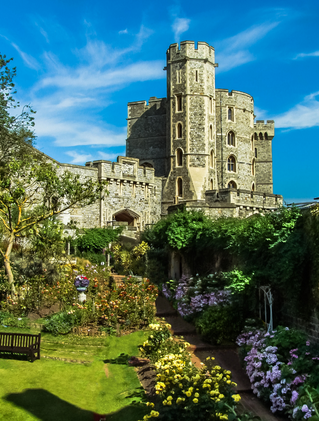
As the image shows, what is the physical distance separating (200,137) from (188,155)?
160 cm

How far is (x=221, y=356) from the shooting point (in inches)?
395

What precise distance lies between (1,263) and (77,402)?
9246mm

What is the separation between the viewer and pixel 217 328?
1069 centimetres

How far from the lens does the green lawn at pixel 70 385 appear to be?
23.4 ft

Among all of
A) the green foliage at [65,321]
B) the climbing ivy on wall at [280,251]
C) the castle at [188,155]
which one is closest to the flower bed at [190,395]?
the climbing ivy on wall at [280,251]

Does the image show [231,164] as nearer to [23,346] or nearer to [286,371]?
[23,346]

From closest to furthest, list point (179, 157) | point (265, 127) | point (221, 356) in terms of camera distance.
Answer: point (221, 356), point (179, 157), point (265, 127)

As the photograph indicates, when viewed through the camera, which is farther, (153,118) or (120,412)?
(153,118)

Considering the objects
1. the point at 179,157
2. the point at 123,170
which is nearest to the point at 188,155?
the point at 179,157

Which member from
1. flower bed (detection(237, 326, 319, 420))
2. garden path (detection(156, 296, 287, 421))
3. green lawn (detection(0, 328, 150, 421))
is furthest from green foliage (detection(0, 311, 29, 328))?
flower bed (detection(237, 326, 319, 420))

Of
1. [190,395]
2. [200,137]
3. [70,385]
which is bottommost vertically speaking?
[70,385]

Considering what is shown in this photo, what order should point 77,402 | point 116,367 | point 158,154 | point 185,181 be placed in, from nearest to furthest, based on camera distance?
1. point 77,402
2. point 116,367
3. point 185,181
4. point 158,154

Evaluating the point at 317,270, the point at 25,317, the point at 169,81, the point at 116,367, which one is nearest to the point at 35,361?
the point at 116,367

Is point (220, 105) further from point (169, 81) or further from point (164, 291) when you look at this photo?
point (164, 291)
